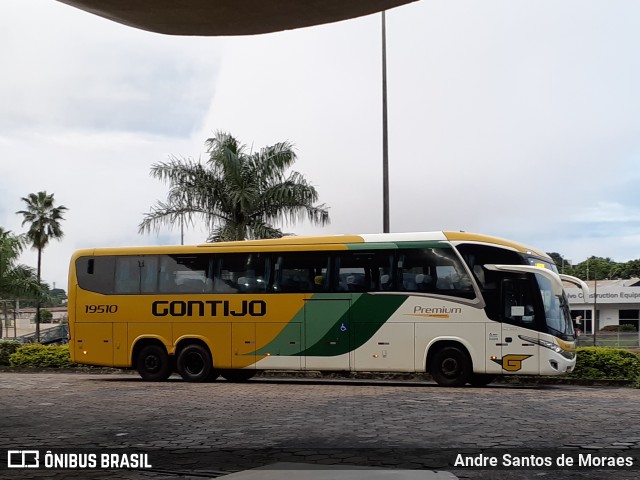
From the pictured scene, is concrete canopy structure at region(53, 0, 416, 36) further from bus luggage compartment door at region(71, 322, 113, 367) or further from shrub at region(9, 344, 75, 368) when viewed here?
shrub at region(9, 344, 75, 368)

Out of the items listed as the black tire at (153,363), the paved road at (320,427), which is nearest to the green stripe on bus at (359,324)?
the paved road at (320,427)

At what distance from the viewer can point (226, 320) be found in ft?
60.1

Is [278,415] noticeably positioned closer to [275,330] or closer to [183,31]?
[183,31]

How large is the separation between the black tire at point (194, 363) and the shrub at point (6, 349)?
996 cm

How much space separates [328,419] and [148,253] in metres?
9.93

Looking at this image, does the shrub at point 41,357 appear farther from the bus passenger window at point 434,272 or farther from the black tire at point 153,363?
the bus passenger window at point 434,272

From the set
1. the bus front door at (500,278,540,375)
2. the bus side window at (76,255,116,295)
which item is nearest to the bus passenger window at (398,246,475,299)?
the bus front door at (500,278,540,375)

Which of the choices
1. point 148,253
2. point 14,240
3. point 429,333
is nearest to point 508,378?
point 429,333

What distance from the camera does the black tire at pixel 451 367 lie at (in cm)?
Result: 1653

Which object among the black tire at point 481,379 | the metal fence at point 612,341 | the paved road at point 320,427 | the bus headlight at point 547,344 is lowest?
the metal fence at point 612,341

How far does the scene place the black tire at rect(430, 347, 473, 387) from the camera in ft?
54.2

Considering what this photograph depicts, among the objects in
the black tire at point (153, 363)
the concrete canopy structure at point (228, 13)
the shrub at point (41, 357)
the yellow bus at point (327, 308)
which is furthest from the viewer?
the shrub at point (41, 357)

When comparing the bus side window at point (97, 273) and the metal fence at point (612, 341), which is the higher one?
the bus side window at point (97, 273)

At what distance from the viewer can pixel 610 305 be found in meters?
65.4
